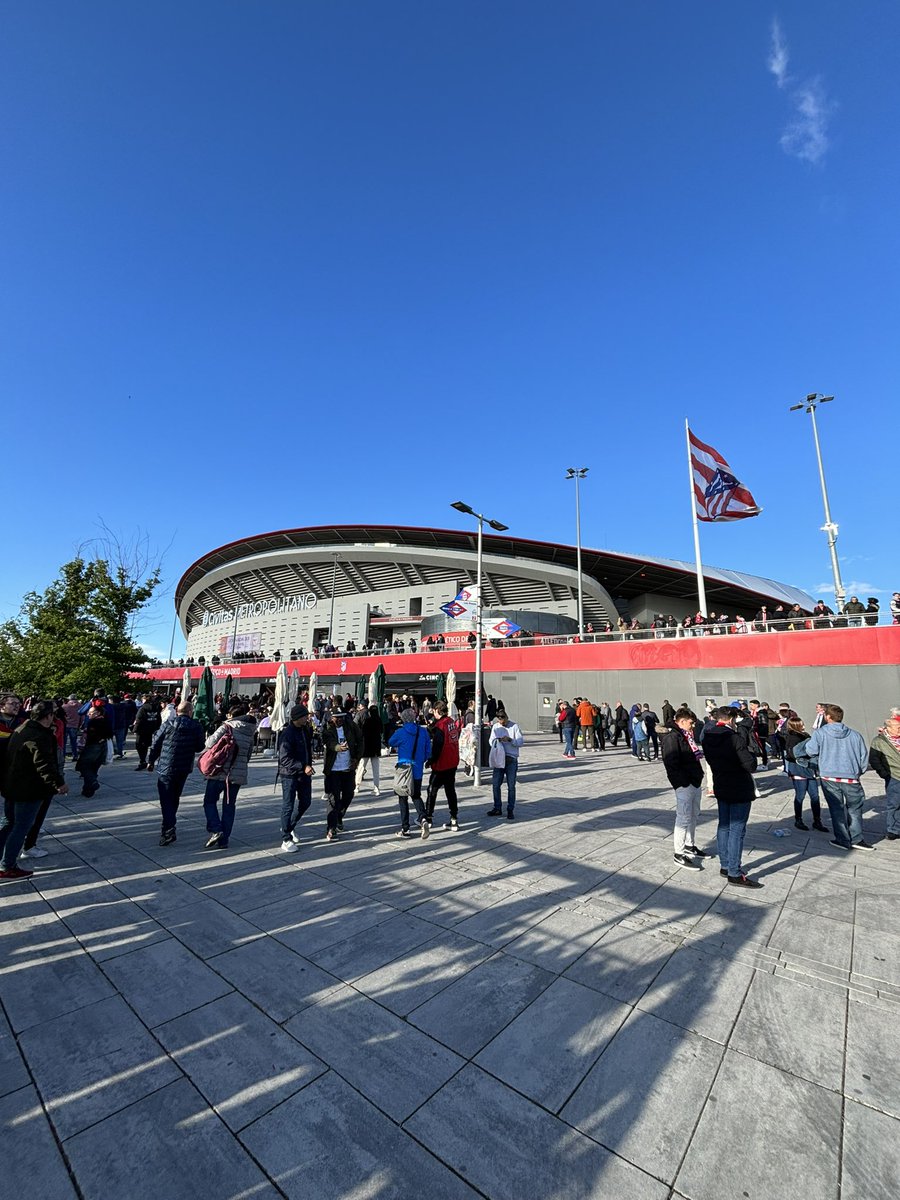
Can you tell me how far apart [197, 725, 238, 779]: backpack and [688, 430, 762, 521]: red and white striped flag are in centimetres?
2609

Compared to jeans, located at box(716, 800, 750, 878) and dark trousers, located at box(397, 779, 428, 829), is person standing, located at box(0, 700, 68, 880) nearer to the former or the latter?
dark trousers, located at box(397, 779, 428, 829)

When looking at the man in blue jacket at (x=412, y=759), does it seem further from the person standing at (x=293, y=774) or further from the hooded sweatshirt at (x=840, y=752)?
the hooded sweatshirt at (x=840, y=752)

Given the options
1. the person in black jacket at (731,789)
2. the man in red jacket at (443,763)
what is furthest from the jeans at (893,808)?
the man in red jacket at (443,763)

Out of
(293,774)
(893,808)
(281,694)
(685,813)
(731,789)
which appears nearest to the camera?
(731,789)

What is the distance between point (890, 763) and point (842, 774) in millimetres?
1057

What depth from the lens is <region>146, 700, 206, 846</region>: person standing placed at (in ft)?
21.7

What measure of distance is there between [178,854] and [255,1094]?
14.9 ft

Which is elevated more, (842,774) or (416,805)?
(842,774)

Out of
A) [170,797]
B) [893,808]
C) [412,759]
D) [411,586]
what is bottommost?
[893,808]

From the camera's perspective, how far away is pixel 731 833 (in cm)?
551

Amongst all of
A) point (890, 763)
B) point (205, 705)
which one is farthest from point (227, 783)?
point (205, 705)

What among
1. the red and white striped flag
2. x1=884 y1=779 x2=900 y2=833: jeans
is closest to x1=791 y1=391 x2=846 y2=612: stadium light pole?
the red and white striped flag

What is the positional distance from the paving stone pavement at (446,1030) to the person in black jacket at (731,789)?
0.84 feet

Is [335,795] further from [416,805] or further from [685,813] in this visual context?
[685,813]
